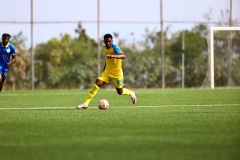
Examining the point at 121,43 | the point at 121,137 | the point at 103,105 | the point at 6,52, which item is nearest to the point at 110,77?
the point at 103,105

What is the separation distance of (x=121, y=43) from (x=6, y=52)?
1891 cm

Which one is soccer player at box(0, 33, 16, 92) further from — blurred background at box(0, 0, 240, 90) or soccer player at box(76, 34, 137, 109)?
blurred background at box(0, 0, 240, 90)

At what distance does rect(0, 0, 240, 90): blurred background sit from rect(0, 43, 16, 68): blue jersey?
14273 millimetres

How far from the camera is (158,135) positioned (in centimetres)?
Result: 907

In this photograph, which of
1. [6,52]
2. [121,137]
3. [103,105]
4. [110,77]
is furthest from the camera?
[6,52]

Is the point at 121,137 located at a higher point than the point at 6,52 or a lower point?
lower

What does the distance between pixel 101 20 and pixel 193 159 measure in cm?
2969

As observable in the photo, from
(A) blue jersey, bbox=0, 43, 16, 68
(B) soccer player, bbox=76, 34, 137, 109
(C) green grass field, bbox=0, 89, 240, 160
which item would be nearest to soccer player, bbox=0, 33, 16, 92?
(A) blue jersey, bbox=0, 43, 16, 68

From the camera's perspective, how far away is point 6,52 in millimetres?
20453

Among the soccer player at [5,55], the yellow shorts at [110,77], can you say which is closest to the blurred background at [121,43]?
the soccer player at [5,55]

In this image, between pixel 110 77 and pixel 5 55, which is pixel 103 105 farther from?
pixel 5 55

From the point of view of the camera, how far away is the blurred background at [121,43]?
36.1 metres

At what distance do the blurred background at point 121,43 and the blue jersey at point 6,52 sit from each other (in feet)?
46.8

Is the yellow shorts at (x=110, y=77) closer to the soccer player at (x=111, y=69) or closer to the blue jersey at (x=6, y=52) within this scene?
the soccer player at (x=111, y=69)
